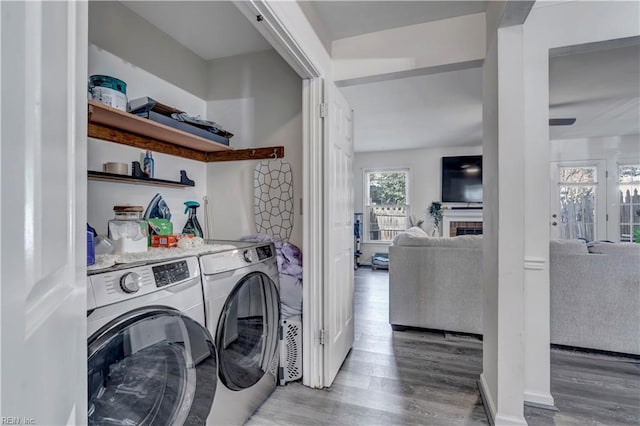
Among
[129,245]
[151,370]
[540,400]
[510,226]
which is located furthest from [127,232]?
[540,400]

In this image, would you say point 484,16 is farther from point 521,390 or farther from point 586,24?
point 521,390

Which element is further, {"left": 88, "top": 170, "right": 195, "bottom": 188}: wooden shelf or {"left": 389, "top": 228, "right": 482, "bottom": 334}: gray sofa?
{"left": 389, "top": 228, "right": 482, "bottom": 334}: gray sofa

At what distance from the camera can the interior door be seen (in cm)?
196

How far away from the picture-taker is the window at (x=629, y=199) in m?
4.92

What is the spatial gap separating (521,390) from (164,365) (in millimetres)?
1671

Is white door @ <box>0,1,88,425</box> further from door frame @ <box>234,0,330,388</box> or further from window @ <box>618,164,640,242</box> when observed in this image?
window @ <box>618,164,640,242</box>

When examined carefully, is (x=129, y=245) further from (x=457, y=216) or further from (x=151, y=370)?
(x=457, y=216)

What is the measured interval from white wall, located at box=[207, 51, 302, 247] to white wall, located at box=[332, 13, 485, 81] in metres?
0.41

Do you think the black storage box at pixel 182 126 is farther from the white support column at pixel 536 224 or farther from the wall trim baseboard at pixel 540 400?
the wall trim baseboard at pixel 540 400

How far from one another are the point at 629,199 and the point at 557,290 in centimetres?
414

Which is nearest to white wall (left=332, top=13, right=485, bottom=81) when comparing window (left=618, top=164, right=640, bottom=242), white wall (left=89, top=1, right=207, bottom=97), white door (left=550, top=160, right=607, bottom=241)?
white wall (left=89, top=1, right=207, bottom=97)

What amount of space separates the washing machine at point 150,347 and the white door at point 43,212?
529mm

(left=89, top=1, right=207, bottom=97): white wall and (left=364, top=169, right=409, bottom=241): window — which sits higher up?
(left=89, top=1, right=207, bottom=97): white wall

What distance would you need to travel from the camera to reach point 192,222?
7.02 ft
